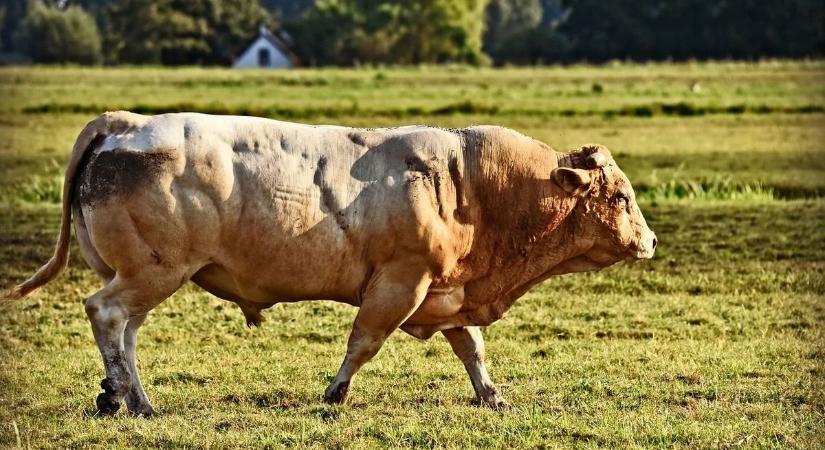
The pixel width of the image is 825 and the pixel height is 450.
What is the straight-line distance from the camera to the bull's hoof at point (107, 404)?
30.5 feet

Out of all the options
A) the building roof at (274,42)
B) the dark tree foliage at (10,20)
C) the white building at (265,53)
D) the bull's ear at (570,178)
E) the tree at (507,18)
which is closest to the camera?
the bull's ear at (570,178)

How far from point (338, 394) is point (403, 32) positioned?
3397 inches

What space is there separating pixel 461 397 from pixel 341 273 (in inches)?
54.5

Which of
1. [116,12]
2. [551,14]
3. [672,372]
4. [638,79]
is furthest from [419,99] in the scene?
[551,14]

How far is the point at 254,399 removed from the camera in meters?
10.2

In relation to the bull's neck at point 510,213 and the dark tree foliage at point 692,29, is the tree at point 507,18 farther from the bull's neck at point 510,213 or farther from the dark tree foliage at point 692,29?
the bull's neck at point 510,213

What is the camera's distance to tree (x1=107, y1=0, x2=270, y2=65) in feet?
273

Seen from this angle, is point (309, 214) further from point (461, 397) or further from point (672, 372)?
point (672, 372)

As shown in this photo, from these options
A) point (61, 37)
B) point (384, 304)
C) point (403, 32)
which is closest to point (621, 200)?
point (384, 304)

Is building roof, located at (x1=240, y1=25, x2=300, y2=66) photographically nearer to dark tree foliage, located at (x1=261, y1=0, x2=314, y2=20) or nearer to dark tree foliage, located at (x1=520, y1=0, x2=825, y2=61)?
dark tree foliage, located at (x1=520, y1=0, x2=825, y2=61)

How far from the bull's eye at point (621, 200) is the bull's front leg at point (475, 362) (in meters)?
Answer: 1.40

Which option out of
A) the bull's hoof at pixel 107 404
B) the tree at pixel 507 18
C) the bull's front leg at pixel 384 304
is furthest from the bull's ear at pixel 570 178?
the tree at pixel 507 18

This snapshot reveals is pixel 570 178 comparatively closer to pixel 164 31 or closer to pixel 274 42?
pixel 164 31

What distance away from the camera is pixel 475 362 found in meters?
10.3
